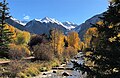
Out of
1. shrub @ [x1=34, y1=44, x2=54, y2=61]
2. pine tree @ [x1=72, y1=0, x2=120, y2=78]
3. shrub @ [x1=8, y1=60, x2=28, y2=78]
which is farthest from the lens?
shrub @ [x1=34, y1=44, x2=54, y2=61]

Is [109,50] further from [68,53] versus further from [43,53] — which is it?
[68,53]

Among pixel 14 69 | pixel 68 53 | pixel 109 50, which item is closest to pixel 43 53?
pixel 14 69

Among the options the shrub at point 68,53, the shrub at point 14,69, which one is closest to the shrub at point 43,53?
the shrub at point 68,53

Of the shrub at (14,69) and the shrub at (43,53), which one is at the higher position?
the shrub at (43,53)

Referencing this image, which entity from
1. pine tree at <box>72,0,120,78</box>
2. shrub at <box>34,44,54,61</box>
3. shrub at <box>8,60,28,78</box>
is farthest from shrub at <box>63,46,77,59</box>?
pine tree at <box>72,0,120,78</box>

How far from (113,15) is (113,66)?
186 centimetres

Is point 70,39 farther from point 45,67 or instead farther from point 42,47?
point 45,67

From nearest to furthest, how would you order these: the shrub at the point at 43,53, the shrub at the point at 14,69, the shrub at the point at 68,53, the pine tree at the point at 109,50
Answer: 1. the pine tree at the point at 109,50
2. the shrub at the point at 14,69
3. the shrub at the point at 43,53
4. the shrub at the point at 68,53

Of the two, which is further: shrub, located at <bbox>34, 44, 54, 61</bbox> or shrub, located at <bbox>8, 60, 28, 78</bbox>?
shrub, located at <bbox>34, 44, 54, 61</bbox>

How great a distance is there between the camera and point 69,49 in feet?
300

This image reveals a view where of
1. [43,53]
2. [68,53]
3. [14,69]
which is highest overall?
[43,53]

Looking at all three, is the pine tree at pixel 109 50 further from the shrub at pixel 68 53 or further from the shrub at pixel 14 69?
the shrub at pixel 68 53

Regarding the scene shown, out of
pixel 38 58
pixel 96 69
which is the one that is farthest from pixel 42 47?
pixel 96 69

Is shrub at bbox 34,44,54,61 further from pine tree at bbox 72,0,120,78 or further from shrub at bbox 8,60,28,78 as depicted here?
pine tree at bbox 72,0,120,78
